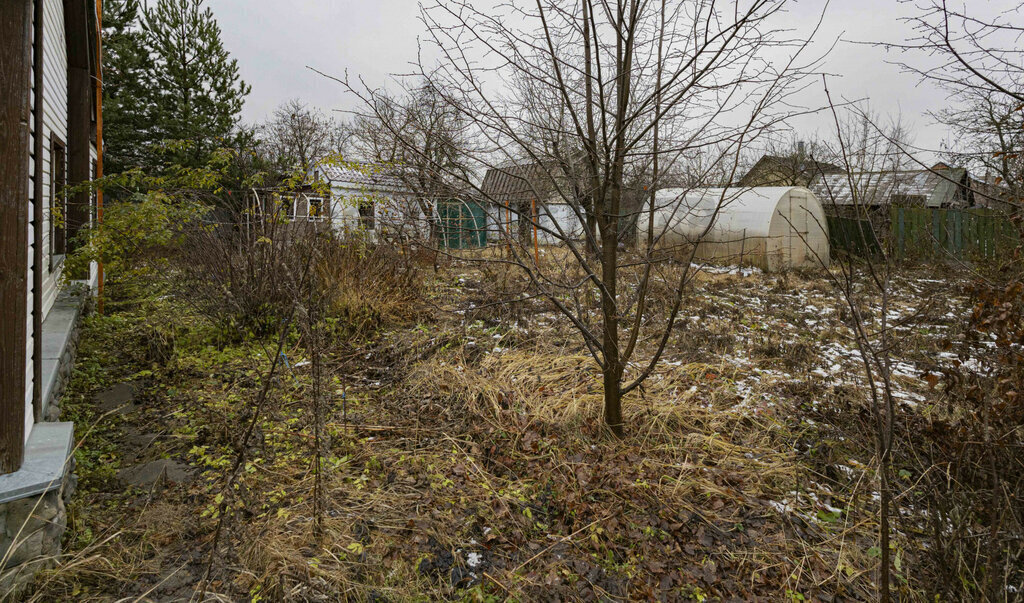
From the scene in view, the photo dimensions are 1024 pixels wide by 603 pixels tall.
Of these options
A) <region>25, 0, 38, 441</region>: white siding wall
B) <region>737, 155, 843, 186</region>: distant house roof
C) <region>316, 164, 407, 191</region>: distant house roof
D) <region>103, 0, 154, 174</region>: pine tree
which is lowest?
<region>25, 0, 38, 441</region>: white siding wall

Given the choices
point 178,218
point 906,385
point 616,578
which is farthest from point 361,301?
point 906,385

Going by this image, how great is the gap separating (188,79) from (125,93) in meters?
2.06

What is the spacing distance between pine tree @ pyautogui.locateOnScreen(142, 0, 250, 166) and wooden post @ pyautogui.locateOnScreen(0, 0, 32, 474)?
64.2ft

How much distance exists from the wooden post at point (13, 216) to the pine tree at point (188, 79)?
1957cm

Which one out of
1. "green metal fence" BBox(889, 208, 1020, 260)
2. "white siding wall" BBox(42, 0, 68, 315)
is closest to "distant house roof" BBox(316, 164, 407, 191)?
"white siding wall" BBox(42, 0, 68, 315)

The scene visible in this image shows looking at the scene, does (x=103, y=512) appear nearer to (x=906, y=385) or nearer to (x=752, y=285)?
(x=906, y=385)

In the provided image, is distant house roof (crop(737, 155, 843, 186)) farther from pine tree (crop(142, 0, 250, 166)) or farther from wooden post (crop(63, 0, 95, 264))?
pine tree (crop(142, 0, 250, 166))

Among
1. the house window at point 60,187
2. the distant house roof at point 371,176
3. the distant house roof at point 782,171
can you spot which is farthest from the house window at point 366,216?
the distant house roof at point 782,171

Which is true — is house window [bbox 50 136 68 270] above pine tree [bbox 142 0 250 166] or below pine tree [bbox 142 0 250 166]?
below

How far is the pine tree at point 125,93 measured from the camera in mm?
19234

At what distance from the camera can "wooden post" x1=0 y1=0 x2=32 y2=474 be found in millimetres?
2371

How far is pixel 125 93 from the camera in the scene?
781 inches

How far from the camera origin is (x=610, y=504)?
3.15 meters

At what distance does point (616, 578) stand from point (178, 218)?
6.31m
